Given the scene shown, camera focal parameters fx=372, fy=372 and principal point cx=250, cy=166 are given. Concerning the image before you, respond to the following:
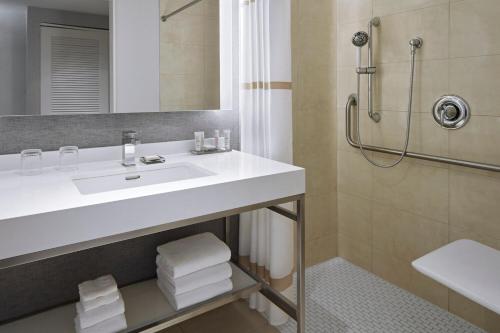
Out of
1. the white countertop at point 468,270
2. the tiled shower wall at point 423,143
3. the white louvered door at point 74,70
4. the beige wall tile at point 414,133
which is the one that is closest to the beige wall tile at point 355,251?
the tiled shower wall at point 423,143

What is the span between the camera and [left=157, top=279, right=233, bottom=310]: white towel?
1458mm

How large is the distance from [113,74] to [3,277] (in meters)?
0.92

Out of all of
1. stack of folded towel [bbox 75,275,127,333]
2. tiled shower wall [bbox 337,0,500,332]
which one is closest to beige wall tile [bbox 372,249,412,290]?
tiled shower wall [bbox 337,0,500,332]

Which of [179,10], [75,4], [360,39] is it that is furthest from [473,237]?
[75,4]

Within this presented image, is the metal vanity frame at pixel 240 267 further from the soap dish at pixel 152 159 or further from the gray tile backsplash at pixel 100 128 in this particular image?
the gray tile backsplash at pixel 100 128

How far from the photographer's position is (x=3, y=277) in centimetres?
144

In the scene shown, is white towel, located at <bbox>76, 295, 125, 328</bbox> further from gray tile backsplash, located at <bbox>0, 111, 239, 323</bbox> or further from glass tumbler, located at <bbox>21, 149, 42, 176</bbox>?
glass tumbler, located at <bbox>21, 149, 42, 176</bbox>

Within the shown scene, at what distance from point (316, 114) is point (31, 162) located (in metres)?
1.57

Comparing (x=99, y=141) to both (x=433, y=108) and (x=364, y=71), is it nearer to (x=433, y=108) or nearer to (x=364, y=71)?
(x=364, y=71)

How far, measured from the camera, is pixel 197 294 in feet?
4.88

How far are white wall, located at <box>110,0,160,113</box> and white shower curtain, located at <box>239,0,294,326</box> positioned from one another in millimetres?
440

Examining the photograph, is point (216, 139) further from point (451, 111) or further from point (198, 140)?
point (451, 111)

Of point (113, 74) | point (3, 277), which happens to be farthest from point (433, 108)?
point (3, 277)

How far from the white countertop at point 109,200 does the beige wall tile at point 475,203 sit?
2.88ft
